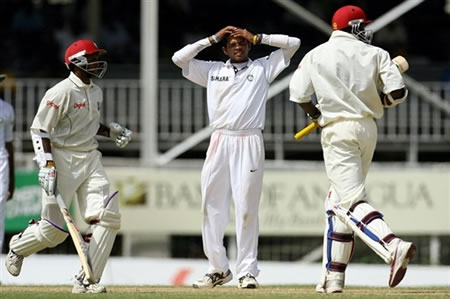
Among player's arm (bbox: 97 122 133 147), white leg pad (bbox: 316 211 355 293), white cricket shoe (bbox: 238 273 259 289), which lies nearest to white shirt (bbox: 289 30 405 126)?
white leg pad (bbox: 316 211 355 293)

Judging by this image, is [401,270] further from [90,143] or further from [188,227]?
[188,227]

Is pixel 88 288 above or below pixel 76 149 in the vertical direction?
below

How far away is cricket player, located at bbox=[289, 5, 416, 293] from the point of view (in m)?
12.1

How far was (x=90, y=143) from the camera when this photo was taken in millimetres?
12898

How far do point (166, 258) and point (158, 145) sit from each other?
1737mm

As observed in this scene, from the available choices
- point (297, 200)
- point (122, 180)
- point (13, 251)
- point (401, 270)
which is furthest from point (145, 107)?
point (401, 270)

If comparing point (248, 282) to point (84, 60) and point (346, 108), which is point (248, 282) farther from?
point (84, 60)

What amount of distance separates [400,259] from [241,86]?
2.60 metres

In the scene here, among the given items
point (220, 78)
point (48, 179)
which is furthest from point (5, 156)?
point (220, 78)

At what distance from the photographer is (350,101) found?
480 inches

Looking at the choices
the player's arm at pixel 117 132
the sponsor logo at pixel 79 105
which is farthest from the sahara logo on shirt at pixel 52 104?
the player's arm at pixel 117 132

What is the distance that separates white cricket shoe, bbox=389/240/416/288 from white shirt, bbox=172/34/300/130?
91.4 inches

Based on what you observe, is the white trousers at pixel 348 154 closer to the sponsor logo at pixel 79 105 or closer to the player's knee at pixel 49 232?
the sponsor logo at pixel 79 105

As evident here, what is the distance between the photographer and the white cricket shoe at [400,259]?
11523 mm
